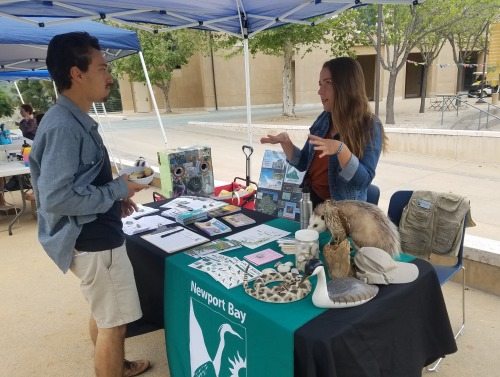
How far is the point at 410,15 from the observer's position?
35.8ft

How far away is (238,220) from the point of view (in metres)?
2.33

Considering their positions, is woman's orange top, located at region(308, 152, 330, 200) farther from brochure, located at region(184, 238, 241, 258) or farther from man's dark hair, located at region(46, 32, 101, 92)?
man's dark hair, located at region(46, 32, 101, 92)

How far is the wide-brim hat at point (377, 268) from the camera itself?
1418 mm

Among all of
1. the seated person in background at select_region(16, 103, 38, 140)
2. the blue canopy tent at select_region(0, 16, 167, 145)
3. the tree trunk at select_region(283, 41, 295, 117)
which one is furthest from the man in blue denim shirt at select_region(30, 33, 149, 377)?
the tree trunk at select_region(283, 41, 295, 117)

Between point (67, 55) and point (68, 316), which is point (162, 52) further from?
point (67, 55)

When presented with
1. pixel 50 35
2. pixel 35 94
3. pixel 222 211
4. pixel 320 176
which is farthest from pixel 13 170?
pixel 35 94

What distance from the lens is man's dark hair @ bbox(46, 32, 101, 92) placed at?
1502 millimetres

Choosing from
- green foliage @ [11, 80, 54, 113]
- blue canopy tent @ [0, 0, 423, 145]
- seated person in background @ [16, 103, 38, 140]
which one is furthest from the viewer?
green foliage @ [11, 80, 54, 113]

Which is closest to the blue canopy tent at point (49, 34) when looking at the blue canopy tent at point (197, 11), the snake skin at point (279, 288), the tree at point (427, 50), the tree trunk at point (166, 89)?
the blue canopy tent at point (197, 11)

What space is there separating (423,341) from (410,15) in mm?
11721

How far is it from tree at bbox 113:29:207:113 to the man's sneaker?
17.2m

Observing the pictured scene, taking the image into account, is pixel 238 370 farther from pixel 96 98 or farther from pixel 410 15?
pixel 410 15

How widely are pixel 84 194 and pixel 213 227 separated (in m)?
0.87

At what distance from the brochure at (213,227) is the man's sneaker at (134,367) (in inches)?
36.3
